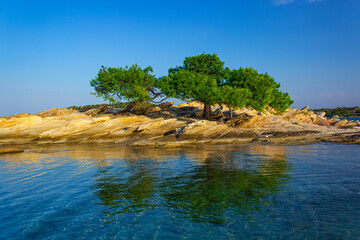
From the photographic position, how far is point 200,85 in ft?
149

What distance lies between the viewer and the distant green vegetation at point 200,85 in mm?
45594

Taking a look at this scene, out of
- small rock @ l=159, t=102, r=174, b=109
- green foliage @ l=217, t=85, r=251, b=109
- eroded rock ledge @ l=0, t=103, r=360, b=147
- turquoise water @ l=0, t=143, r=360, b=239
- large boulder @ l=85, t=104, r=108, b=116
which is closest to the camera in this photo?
turquoise water @ l=0, t=143, r=360, b=239

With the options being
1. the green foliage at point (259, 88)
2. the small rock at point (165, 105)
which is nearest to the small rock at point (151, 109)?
the small rock at point (165, 105)

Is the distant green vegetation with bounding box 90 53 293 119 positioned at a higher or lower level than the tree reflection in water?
higher

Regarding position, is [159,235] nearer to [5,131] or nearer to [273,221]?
[273,221]

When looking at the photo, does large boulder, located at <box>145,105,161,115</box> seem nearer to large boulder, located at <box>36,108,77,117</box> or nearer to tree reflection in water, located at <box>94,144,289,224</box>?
large boulder, located at <box>36,108,77,117</box>

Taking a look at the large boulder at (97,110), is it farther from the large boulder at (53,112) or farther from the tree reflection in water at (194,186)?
the tree reflection in water at (194,186)

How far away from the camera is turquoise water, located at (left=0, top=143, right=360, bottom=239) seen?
9547 millimetres

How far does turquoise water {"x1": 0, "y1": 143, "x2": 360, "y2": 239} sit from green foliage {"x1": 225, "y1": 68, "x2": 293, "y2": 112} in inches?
1057

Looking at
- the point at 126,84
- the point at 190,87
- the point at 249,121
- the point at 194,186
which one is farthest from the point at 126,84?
the point at 194,186

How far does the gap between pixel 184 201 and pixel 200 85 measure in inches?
1366

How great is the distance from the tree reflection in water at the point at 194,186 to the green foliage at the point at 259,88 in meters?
25.6

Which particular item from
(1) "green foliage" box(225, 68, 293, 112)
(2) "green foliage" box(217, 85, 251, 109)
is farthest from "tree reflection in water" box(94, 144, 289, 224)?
(1) "green foliage" box(225, 68, 293, 112)

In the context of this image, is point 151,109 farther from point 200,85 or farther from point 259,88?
point 259,88
